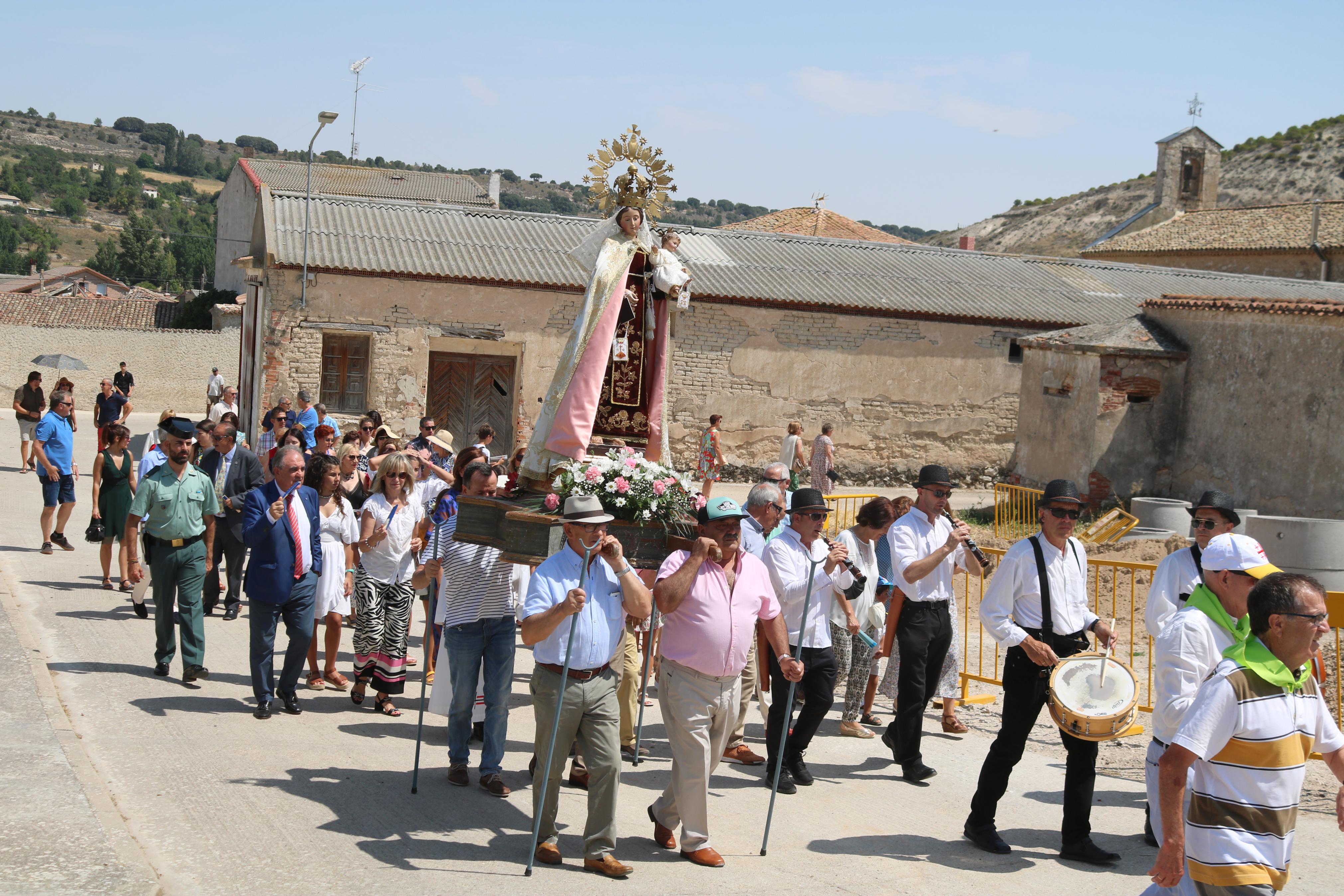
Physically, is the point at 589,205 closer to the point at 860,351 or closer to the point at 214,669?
the point at 214,669

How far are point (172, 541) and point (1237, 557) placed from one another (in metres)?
6.84

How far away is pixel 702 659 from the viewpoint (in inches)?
222

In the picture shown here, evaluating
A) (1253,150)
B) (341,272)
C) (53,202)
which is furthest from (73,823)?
(53,202)

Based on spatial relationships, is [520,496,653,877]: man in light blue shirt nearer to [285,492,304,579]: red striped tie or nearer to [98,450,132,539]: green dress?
[285,492,304,579]: red striped tie

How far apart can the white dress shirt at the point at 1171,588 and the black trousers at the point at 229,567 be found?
7.41 meters

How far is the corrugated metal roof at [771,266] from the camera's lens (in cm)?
2267

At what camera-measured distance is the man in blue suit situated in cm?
758

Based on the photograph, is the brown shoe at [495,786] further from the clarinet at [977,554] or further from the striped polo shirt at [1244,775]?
the striped polo shirt at [1244,775]

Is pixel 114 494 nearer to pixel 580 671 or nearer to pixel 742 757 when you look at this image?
pixel 742 757

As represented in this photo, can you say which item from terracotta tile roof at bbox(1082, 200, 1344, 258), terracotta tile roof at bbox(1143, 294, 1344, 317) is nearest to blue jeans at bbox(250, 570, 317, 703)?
terracotta tile roof at bbox(1143, 294, 1344, 317)

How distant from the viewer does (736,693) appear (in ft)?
19.3

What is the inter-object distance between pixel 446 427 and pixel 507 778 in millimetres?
16316

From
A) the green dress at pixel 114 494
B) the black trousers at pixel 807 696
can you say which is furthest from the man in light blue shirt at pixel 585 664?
the green dress at pixel 114 494

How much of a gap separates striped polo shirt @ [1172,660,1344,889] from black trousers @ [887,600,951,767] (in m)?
3.29
